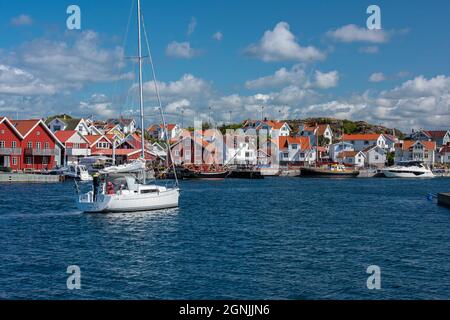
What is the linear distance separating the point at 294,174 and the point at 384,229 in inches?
3367

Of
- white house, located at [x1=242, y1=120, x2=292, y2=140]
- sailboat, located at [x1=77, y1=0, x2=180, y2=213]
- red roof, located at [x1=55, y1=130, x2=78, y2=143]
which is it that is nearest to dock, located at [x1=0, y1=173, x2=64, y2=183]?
red roof, located at [x1=55, y1=130, x2=78, y2=143]

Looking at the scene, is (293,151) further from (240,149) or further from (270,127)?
(270,127)

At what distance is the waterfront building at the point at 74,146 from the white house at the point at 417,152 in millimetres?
84646

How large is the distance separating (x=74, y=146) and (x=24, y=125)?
1243 cm

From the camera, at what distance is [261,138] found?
466 ft

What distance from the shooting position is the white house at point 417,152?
14800cm

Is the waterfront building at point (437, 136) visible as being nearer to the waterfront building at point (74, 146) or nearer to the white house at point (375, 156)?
the white house at point (375, 156)

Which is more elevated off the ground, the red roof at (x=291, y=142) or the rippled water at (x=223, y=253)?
the red roof at (x=291, y=142)

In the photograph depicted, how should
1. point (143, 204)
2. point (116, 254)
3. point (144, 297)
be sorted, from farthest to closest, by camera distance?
point (143, 204), point (116, 254), point (144, 297)

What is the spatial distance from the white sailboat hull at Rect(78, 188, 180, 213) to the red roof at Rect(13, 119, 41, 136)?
169ft

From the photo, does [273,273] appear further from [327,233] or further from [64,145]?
[64,145]

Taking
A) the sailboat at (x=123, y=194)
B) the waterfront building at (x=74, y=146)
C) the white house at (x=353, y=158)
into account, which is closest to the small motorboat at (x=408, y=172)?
the white house at (x=353, y=158)

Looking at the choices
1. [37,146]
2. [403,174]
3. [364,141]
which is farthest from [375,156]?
[37,146]
